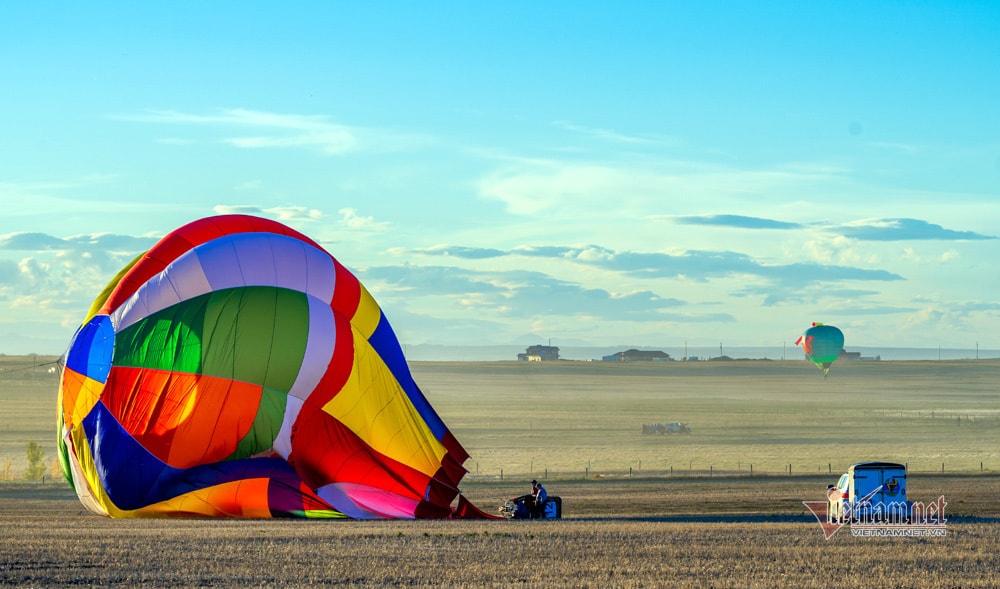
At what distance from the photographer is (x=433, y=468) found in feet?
104

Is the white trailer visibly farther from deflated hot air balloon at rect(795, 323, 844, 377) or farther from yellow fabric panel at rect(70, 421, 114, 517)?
deflated hot air balloon at rect(795, 323, 844, 377)

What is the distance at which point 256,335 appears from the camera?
1196 inches

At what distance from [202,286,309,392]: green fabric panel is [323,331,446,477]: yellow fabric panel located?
4.72ft

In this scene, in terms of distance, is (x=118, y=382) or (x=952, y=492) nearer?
(x=118, y=382)

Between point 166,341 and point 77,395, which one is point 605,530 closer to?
point 166,341

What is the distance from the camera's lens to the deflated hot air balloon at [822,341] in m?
118

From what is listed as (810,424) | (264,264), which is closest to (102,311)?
(264,264)

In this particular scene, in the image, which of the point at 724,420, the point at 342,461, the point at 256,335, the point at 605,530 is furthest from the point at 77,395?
the point at 724,420

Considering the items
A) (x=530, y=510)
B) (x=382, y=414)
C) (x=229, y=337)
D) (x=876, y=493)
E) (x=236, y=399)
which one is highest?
(x=229, y=337)

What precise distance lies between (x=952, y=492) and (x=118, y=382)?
25.4 m

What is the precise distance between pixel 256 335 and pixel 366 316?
321 centimetres

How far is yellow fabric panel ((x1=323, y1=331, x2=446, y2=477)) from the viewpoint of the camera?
31.0m

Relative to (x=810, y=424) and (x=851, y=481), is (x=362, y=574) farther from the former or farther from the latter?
Answer: (x=810, y=424)

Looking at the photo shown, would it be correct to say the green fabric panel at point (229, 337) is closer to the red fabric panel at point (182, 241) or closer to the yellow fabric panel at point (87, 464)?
the red fabric panel at point (182, 241)
